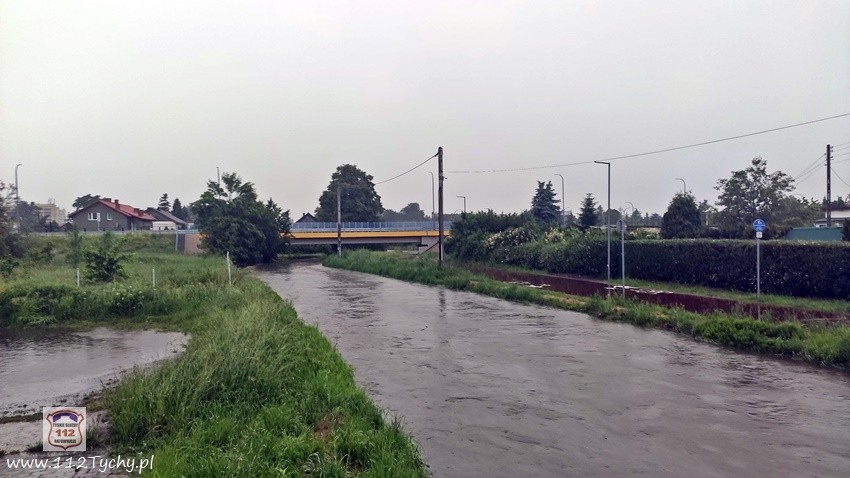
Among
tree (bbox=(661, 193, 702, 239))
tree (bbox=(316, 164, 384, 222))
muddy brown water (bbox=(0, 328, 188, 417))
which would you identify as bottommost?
muddy brown water (bbox=(0, 328, 188, 417))

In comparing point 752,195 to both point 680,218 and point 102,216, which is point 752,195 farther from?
point 102,216

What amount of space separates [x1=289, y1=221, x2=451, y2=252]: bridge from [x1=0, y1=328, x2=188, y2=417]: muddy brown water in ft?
159

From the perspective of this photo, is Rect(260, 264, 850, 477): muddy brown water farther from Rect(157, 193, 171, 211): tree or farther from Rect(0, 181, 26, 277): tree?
Rect(157, 193, 171, 211): tree

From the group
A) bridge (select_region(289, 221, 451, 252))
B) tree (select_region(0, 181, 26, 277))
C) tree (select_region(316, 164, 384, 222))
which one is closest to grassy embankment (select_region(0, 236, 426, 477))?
tree (select_region(0, 181, 26, 277))

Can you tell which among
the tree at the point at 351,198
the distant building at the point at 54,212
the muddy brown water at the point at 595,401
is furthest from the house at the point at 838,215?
the distant building at the point at 54,212

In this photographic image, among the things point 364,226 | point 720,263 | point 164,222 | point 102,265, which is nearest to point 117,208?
point 164,222

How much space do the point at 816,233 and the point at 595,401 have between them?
87.0 feet

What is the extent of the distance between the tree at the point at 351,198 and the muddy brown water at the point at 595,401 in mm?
67266

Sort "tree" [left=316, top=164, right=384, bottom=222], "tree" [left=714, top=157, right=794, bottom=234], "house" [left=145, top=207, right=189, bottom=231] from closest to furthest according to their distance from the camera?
"tree" [left=714, top=157, right=794, bottom=234] < "house" [left=145, top=207, right=189, bottom=231] < "tree" [left=316, top=164, right=384, bottom=222]

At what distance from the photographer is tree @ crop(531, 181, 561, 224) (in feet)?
199

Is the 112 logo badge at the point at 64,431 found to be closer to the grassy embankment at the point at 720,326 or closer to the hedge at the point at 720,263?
the grassy embankment at the point at 720,326

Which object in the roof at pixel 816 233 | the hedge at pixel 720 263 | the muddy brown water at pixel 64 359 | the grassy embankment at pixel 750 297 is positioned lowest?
the muddy brown water at pixel 64 359

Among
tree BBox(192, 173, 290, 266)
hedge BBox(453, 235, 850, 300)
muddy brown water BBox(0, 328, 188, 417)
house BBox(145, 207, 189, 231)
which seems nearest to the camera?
muddy brown water BBox(0, 328, 188, 417)

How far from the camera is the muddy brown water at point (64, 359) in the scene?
9508mm
